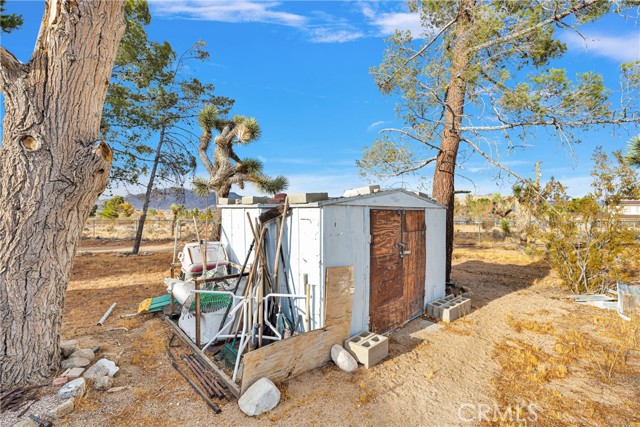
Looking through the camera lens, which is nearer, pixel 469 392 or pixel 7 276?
pixel 7 276

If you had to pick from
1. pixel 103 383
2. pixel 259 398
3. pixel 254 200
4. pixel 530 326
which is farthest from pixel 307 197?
pixel 530 326

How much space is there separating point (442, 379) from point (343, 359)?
48.0 inches

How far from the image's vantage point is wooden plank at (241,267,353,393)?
115 inches

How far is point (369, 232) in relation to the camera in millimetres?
4301

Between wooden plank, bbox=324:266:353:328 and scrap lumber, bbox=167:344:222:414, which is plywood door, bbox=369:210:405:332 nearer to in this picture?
wooden plank, bbox=324:266:353:328

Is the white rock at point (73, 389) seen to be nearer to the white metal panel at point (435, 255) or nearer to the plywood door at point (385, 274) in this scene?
the plywood door at point (385, 274)

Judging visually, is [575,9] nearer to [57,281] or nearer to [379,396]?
[379,396]

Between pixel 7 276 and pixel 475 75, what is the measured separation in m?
8.00

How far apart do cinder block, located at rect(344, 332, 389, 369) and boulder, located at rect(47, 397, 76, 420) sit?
9.78 ft

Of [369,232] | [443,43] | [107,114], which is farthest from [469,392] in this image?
[107,114]

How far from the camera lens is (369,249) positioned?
430 centimetres

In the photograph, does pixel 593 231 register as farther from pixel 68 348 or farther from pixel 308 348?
pixel 68 348

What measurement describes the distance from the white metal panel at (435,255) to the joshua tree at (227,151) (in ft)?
22.7

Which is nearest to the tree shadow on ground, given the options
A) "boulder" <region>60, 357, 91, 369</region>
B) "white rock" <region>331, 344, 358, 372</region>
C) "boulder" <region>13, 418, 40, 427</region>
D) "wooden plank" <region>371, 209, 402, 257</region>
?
"white rock" <region>331, 344, 358, 372</region>
